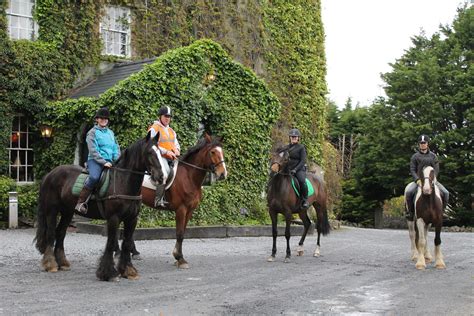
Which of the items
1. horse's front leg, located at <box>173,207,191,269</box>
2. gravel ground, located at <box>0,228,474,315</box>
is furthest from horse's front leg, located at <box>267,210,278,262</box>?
horse's front leg, located at <box>173,207,191,269</box>

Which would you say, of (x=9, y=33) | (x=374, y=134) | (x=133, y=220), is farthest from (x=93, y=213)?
(x=374, y=134)

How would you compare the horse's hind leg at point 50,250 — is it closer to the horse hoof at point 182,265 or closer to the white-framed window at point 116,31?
the horse hoof at point 182,265

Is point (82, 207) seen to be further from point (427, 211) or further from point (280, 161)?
point (427, 211)

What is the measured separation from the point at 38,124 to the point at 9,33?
3043mm

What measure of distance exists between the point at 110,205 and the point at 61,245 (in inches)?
72.9

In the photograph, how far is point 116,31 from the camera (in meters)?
22.7

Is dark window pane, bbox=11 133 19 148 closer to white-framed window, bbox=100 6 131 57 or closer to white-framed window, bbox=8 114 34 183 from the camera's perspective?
white-framed window, bbox=8 114 34 183

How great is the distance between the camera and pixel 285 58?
997 inches

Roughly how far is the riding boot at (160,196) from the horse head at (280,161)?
7.89ft

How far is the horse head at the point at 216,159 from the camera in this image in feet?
39.4

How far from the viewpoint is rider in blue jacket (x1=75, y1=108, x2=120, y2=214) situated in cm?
1066

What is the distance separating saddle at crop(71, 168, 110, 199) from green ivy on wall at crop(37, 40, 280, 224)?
6.64 m

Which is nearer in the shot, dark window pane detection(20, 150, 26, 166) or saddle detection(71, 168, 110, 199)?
saddle detection(71, 168, 110, 199)

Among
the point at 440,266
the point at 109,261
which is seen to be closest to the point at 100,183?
the point at 109,261
